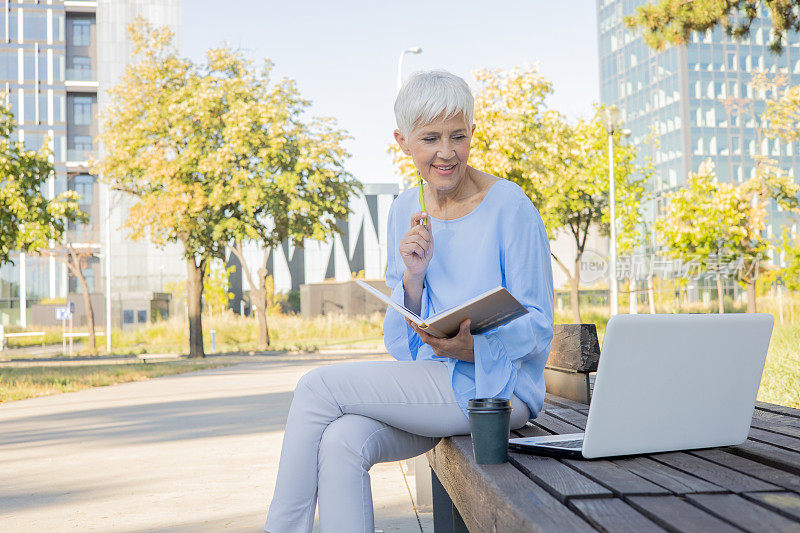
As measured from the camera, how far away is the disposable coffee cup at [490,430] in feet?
6.44

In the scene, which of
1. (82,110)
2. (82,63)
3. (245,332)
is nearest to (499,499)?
(245,332)

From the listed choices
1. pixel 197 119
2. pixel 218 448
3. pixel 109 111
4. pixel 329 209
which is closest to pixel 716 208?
pixel 329 209

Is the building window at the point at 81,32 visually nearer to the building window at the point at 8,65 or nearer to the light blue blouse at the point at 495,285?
the building window at the point at 8,65

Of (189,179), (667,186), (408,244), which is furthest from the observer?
(667,186)

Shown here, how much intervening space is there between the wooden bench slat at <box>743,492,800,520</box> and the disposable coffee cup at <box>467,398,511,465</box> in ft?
1.94

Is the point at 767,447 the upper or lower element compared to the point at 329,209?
lower

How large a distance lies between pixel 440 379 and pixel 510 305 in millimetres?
440

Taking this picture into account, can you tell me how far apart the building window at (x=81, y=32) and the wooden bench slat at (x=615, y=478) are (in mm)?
59257

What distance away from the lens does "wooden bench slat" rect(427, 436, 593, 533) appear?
55.3 inches

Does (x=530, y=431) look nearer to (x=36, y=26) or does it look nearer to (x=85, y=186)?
(x=85, y=186)

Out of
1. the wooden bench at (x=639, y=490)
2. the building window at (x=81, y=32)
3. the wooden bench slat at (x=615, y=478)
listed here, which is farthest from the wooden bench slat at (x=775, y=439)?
the building window at (x=81, y=32)

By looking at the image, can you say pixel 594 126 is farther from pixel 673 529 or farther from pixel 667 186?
pixel 667 186

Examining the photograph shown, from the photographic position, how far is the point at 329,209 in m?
22.8

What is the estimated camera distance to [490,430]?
6.47 ft
